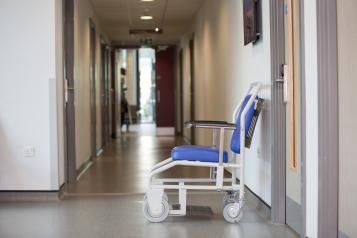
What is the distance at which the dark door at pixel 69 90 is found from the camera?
6.40 metres

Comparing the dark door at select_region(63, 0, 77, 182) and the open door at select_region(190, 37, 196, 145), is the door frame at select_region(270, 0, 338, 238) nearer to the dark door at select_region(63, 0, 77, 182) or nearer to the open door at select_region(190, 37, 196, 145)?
the dark door at select_region(63, 0, 77, 182)

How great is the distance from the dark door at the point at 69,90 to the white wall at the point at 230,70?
6.34 ft

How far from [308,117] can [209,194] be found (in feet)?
8.50

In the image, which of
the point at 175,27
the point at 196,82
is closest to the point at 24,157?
the point at 196,82

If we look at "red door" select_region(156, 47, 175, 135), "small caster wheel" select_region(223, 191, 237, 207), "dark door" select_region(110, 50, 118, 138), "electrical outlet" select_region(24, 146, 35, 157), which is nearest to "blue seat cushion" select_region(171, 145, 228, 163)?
"small caster wheel" select_region(223, 191, 237, 207)

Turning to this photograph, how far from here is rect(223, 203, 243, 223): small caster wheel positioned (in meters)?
4.35

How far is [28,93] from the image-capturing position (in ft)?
18.2

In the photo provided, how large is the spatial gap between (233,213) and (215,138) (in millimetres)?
702

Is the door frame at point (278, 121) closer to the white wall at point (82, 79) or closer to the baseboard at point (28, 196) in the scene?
the baseboard at point (28, 196)

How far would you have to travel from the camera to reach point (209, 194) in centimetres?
580

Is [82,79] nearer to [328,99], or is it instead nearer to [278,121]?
[278,121]

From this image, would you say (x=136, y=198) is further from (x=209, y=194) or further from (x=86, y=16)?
(x=86, y=16)

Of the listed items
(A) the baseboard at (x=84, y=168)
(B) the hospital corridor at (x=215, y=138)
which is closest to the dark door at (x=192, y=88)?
(B) the hospital corridor at (x=215, y=138)

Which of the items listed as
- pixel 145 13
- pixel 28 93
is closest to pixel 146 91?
pixel 145 13
